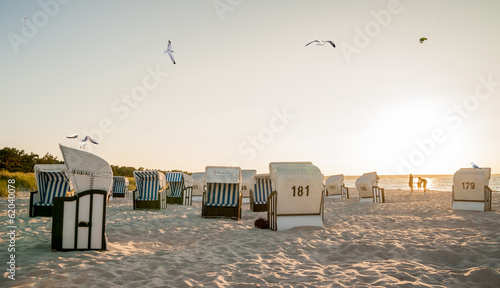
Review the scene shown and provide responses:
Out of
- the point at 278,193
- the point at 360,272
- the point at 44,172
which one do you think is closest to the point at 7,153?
the point at 44,172

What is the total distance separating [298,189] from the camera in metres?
9.58

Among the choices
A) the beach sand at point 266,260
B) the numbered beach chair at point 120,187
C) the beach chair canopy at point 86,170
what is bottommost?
the numbered beach chair at point 120,187

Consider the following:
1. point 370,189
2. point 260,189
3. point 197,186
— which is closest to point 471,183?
point 370,189

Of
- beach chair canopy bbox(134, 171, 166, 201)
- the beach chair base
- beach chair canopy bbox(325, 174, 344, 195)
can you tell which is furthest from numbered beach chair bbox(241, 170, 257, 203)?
the beach chair base

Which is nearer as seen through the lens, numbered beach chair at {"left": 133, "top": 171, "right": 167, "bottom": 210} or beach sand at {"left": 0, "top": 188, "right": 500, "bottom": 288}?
beach sand at {"left": 0, "top": 188, "right": 500, "bottom": 288}

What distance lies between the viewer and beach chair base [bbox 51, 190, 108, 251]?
592cm

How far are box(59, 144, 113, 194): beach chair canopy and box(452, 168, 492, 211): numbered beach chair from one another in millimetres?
15770

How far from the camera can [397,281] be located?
4574mm

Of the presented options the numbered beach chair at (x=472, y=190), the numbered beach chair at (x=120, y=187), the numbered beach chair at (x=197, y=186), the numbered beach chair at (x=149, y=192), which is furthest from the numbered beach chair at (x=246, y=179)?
the numbered beach chair at (x=120, y=187)

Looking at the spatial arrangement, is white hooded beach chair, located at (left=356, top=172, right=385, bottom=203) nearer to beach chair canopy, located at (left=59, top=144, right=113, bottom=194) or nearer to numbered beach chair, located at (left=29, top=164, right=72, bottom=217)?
numbered beach chair, located at (left=29, top=164, right=72, bottom=217)

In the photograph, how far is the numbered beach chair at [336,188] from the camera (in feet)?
98.0

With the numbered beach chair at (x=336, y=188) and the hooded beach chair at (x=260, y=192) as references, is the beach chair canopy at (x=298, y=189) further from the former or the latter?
the numbered beach chair at (x=336, y=188)

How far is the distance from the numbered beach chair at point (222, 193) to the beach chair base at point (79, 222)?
699cm

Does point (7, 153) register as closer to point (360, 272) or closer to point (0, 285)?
point (0, 285)
